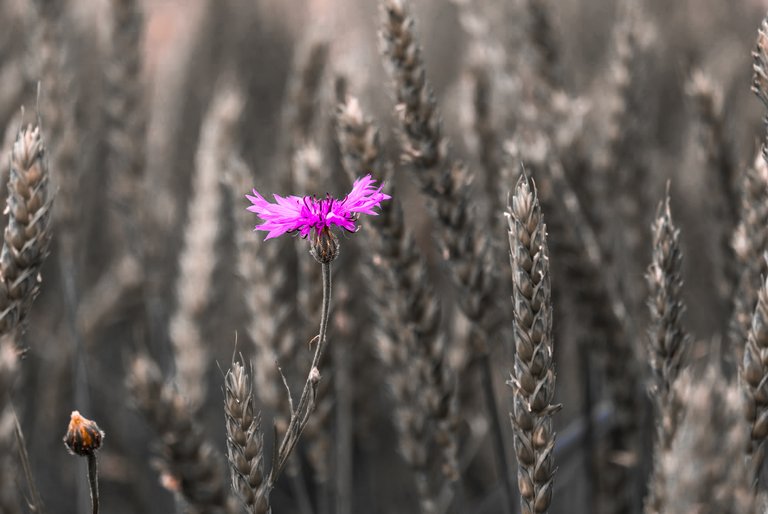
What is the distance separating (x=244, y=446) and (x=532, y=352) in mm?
416

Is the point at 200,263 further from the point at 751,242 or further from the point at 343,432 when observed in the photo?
the point at 751,242

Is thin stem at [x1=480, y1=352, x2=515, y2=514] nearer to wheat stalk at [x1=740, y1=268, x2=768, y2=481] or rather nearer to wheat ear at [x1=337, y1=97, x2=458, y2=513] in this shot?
wheat ear at [x1=337, y1=97, x2=458, y2=513]

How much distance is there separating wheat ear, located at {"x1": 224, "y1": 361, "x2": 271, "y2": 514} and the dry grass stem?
364mm

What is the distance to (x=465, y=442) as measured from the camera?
2.31 metres

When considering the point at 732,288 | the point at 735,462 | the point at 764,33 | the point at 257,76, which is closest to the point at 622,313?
the point at 732,288

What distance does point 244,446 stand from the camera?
3.51 ft

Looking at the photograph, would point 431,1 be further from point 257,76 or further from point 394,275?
point 394,275

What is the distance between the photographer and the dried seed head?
1.06 meters

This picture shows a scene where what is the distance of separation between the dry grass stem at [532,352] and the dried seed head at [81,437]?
0.58 m

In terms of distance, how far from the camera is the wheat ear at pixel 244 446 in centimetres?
105

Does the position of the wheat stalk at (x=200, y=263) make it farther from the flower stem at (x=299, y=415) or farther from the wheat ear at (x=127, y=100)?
the flower stem at (x=299, y=415)

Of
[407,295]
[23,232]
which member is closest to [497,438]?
[407,295]

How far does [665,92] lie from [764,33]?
306cm

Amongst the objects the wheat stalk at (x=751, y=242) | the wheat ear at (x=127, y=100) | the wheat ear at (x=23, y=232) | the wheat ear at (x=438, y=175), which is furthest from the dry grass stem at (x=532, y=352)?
the wheat ear at (x=127, y=100)
